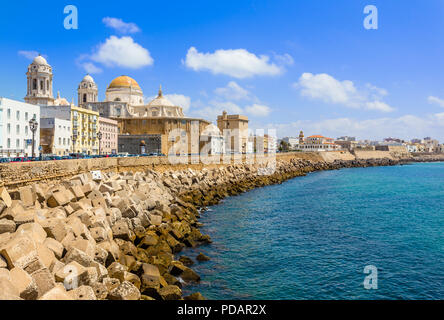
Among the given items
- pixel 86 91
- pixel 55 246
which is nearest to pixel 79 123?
pixel 86 91

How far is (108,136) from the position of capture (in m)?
68.5

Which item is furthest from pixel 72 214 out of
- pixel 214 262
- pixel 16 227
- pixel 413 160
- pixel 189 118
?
pixel 413 160

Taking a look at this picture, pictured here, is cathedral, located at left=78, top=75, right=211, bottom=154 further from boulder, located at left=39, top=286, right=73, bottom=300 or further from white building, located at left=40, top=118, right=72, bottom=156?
boulder, located at left=39, top=286, right=73, bottom=300

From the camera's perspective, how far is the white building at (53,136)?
1815 inches

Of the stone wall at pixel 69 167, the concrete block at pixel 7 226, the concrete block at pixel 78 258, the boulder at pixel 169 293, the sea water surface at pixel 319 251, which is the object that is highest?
the stone wall at pixel 69 167

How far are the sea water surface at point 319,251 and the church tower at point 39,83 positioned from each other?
56.4 m

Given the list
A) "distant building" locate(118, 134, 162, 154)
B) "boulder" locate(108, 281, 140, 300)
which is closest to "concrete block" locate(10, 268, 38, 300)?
"boulder" locate(108, 281, 140, 300)

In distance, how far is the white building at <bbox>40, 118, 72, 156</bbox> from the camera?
46094mm

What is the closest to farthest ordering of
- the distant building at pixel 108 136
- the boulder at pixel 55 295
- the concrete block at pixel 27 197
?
1. the boulder at pixel 55 295
2. the concrete block at pixel 27 197
3. the distant building at pixel 108 136

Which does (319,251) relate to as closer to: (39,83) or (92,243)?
Answer: (92,243)

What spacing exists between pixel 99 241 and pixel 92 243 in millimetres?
1352

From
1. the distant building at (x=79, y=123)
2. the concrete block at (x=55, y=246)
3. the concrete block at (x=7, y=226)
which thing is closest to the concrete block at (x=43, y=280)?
the concrete block at (x=55, y=246)

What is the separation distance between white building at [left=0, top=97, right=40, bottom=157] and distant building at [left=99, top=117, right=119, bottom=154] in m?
25.2

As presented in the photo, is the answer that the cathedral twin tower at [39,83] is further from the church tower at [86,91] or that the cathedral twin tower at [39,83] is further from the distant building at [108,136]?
the distant building at [108,136]
